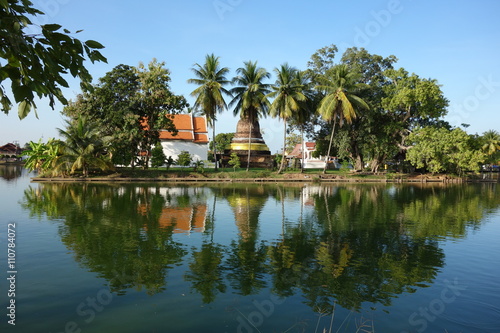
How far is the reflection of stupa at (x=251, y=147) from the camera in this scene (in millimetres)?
48656

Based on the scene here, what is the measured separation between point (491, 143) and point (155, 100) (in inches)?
1906

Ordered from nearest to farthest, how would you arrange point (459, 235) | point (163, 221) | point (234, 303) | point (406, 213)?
point (234, 303) → point (459, 235) → point (163, 221) → point (406, 213)

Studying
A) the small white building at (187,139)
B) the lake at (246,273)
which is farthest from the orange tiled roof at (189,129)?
Answer: the lake at (246,273)

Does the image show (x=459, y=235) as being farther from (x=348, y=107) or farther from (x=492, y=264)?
(x=348, y=107)

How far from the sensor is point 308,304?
6285 mm

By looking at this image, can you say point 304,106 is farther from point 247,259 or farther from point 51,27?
point 51,27

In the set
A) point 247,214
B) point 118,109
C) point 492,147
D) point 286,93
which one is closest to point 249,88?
point 286,93

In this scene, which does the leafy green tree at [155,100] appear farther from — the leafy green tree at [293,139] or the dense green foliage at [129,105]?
the leafy green tree at [293,139]

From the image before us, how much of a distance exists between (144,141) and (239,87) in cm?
1255

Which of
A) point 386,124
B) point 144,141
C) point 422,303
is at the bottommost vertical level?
point 422,303

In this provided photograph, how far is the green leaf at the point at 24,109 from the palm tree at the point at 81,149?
31.3 m

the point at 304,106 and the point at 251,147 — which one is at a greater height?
the point at 304,106

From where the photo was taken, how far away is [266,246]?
10.1 meters

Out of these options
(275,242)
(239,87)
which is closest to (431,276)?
(275,242)
